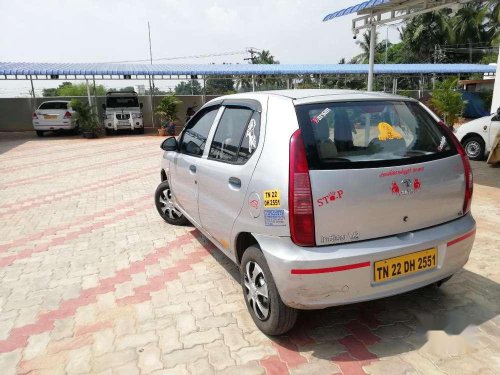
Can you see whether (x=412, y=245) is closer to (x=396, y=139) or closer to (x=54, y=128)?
(x=396, y=139)

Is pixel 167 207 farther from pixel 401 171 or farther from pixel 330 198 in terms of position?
pixel 401 171

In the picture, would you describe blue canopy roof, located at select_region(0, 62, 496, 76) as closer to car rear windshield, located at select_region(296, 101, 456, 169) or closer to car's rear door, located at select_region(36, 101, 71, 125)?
car's rear door, located at select_region(36, 101, 71, 125)

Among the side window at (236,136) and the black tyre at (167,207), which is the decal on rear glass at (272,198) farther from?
the black tyre at (167,207)

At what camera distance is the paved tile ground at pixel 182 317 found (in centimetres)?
256

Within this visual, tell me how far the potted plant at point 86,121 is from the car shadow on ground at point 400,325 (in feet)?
52.9

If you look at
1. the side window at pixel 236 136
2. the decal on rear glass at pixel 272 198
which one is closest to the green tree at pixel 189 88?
the side window at pixel 236 136

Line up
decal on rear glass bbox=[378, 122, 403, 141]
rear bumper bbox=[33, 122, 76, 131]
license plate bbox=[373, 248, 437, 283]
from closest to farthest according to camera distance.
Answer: license plate bbox=[373, 248, 437, 283] < decal on rear glass bbox=[378, 122, 403, 141] < rear bumper bbox=[33, 122, 76, 131]

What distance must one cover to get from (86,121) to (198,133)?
1511cm

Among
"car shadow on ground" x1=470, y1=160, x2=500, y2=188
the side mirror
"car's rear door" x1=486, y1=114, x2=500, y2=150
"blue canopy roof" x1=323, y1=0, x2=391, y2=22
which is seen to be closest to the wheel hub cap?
the side mirror

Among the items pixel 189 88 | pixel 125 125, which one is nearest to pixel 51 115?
pixel 125 125

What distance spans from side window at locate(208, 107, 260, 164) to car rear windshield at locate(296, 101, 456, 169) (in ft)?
1.45

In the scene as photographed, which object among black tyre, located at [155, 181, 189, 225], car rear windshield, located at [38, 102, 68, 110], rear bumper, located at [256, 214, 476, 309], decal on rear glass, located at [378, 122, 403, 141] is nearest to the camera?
rear bumper, located at [256, 214, 476, 309]

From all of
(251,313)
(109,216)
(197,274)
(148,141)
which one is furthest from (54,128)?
(251,313)

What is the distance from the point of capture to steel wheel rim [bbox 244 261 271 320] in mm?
2733
